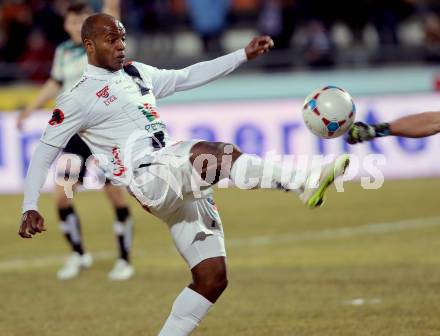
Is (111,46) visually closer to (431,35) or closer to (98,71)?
(98,71)

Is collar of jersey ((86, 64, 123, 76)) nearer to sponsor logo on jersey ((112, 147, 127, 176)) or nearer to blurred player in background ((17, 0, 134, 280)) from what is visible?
sponsor logo on jersey ((112, 147, 127, 176))

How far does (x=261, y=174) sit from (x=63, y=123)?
124cm

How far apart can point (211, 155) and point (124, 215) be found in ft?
14.0

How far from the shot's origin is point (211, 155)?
586 centimetres

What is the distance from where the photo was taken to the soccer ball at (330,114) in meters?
6.38

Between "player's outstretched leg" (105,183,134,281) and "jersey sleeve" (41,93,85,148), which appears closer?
"jersey sleeve" (41,93,85,148)

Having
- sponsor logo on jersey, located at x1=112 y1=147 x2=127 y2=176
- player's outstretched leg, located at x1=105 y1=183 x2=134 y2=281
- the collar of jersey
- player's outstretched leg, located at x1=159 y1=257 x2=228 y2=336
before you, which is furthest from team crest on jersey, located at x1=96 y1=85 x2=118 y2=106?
player's outstretched leg, located at x1=105 y1=183 x2=134 y2=281

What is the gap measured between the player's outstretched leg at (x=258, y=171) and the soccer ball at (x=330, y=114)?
0.58m

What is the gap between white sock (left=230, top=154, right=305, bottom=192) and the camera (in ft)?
18.9

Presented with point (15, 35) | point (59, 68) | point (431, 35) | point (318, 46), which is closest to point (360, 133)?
point (59, 68)

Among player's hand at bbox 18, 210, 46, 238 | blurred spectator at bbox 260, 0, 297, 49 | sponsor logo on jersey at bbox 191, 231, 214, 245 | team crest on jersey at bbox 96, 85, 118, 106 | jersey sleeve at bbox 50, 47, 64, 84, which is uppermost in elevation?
blurred spectator at bbox 260, 0, 297, 49

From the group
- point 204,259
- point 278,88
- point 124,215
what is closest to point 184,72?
point 204,259

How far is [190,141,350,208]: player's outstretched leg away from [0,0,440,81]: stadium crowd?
40.6ft

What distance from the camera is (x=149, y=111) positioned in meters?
6.25
